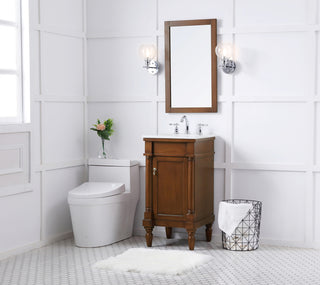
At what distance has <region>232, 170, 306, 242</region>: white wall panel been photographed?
4.86 m

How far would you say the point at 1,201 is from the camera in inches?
175

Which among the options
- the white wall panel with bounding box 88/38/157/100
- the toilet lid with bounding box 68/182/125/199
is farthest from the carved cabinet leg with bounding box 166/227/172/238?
the white wall panel with bounding box 88/38/157/100

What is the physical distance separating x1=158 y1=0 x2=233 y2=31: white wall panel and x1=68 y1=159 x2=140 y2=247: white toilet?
4.39 feet

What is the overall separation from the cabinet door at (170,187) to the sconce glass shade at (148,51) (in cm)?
101

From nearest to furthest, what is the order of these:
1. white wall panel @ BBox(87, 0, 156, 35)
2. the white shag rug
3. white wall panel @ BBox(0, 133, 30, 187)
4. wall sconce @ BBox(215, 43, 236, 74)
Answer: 1. the white shag rug
2. white wall panel @ BBox(0, 133, 30, 187)
3. wall sconce @ BBox(215, 43, 236, 74)
4. white wall panel @ BBox(87, 0, 156, 35)

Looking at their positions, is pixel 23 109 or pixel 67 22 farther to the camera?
pixel 67 22

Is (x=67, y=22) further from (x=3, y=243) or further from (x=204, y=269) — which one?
(x=204, y=269)

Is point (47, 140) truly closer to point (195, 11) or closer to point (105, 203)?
point (105, 203)

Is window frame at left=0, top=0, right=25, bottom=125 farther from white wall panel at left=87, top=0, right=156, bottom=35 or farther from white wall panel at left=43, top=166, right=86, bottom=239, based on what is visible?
white wall panel at left=87, top=0, right=156, bottom=35

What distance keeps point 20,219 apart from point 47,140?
2.36 feet

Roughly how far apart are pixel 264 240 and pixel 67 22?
2.58 meters

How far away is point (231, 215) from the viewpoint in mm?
4707

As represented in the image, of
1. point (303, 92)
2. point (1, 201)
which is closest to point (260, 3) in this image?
point (303, 92)

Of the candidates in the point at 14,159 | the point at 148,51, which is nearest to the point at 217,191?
the point at 148,51
